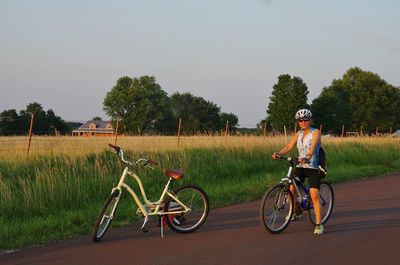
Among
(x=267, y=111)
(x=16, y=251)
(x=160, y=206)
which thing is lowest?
(x=16, y=251)

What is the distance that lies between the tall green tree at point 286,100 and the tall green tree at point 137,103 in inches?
1020

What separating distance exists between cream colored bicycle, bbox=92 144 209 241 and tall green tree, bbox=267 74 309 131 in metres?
72.8

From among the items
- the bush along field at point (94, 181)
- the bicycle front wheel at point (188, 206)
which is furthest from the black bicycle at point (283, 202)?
the bush along field at point (94, 181)

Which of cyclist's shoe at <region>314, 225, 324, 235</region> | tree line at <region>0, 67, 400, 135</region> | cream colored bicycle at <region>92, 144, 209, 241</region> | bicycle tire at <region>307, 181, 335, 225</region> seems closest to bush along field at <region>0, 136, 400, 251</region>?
cream colored bicycle at <region>92, 144, 209, 241</region>

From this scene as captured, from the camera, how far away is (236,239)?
7.76 m

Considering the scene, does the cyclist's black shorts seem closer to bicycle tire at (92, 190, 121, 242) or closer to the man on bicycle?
the man on bicycle

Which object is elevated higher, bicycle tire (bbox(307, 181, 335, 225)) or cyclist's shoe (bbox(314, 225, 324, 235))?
bicycle tire (bbox(307, 181, 335, 225))

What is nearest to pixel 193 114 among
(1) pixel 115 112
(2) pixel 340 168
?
(1) pixel 115 112

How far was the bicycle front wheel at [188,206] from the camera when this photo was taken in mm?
8156

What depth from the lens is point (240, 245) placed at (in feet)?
24.0

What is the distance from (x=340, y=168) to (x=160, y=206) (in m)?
14.0

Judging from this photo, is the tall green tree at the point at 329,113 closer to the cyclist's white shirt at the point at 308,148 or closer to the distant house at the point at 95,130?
the distant house at the point at 95,130

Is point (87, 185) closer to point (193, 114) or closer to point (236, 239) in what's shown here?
point (236, 239)

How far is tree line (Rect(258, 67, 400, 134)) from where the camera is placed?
82.2 m
